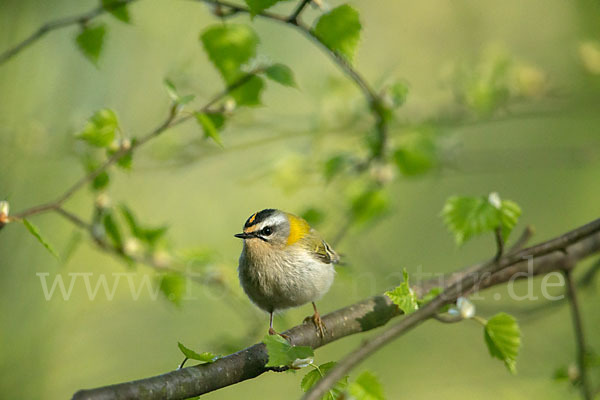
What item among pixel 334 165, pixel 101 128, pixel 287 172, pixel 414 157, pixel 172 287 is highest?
pixel 287 172

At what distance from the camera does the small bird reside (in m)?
2.89

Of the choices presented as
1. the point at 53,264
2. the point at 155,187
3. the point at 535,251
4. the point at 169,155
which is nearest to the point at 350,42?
the point at 535,251

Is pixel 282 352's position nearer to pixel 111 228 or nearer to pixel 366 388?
pixel 366 388

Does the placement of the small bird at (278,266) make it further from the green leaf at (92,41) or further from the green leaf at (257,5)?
the green leaf at (257,5)

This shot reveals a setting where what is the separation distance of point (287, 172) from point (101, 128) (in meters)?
1.54

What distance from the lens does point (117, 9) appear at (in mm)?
2234

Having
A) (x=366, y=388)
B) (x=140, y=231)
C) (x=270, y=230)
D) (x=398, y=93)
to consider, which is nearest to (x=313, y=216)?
(x=270, y=230)

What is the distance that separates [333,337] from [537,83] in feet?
8.49

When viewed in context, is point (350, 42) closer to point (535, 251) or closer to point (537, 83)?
point (535, 251)

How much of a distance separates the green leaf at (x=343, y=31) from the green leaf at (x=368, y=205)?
128cm

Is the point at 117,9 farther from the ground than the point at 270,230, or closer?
farther from the ground

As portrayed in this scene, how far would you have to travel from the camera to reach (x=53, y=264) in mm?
4469

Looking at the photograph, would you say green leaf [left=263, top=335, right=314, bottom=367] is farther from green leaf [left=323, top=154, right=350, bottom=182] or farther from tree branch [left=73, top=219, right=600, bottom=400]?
green leaf [left=323, top=154, right=350, bottom=182]

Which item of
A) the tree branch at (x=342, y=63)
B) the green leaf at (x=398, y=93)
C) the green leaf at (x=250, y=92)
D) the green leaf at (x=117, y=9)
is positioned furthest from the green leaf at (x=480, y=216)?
the green leaf at (x=117, y=9)
